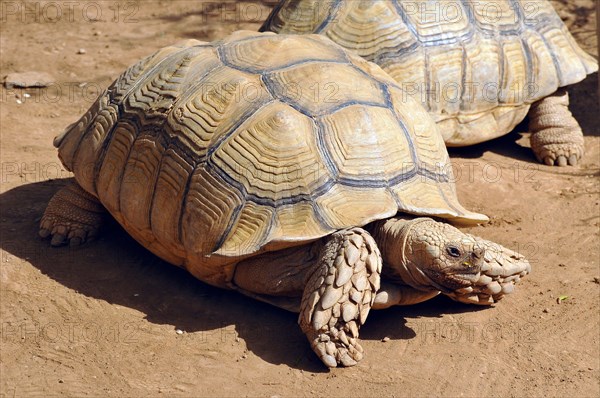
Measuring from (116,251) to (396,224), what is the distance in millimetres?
1911

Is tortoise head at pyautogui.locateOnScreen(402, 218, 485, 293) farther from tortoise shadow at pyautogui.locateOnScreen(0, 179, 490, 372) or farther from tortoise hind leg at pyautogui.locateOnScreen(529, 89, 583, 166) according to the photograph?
tortoise hind leg at pyautogui.locateOnScreen(529, 89, 583, 166)

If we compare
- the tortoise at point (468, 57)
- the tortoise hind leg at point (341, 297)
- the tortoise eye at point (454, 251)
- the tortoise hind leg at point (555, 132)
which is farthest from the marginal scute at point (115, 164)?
the tortoise hind leg at point (555, 132)

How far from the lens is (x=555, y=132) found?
6984 mm

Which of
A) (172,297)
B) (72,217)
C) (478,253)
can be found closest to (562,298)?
(478,253)

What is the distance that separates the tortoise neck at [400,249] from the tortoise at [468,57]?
6.82 ft

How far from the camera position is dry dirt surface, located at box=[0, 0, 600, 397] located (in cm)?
421

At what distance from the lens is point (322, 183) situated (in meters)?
4.48

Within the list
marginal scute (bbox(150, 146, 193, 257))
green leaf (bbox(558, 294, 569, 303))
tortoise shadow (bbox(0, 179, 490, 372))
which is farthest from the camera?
green leaf (bbox(558, 294, 569, 303))

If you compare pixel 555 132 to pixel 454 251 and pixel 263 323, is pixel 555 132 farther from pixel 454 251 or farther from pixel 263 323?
pixel 263 323

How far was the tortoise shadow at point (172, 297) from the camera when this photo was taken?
4.56 meters

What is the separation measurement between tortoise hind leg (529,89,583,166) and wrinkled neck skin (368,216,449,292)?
2764mm

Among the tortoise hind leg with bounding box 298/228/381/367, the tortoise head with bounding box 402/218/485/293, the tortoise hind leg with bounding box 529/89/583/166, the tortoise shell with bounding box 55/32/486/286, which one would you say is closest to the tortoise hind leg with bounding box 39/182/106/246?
the tortoise shell with bounding box 55/32/486/286

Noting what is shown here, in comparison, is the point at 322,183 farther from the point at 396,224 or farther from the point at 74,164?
the point at 74,164

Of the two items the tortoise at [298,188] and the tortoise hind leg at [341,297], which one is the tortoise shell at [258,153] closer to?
the tortoise at [298,188]
